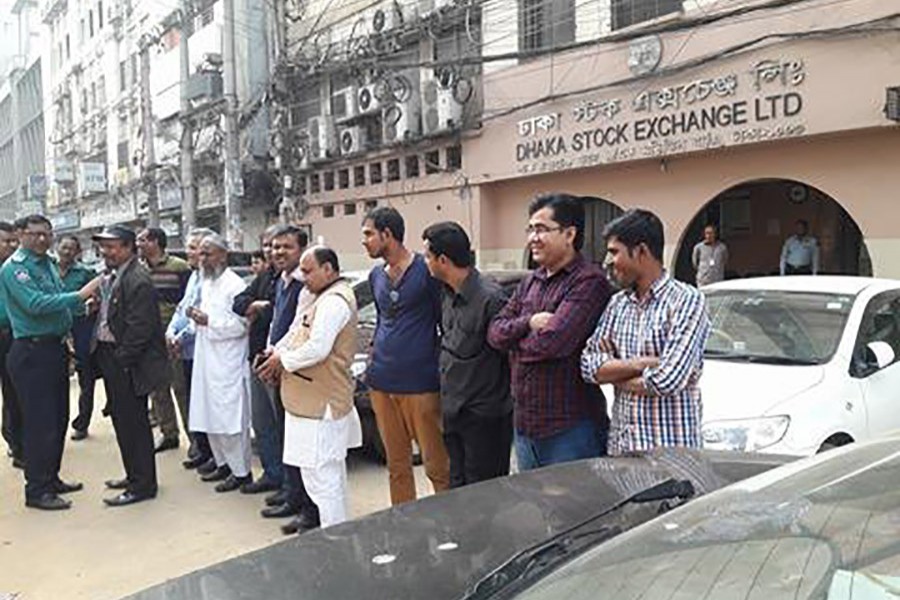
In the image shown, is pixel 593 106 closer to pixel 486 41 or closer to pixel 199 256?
pixel 486 41

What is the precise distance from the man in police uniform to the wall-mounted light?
833cm

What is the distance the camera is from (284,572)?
175 cm

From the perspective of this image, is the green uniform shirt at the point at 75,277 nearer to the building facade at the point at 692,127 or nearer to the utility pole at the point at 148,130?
the building facade at the point at 692,127

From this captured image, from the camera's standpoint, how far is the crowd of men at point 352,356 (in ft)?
9.82

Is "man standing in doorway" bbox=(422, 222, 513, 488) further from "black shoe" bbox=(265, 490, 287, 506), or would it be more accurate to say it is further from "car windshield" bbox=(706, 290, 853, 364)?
"car windshield" bbox=(706, 290, 853, 364)

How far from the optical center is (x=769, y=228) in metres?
13.5

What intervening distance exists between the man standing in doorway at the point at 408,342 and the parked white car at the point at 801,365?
4.39ft

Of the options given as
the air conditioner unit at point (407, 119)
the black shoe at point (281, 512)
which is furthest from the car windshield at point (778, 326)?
the air conditioner unit at point (407, 119)

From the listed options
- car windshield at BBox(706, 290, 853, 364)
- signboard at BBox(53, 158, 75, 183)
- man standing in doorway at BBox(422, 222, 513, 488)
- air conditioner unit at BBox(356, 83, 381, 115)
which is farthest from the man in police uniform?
signboard at BBox(53, 158, 75, 183)

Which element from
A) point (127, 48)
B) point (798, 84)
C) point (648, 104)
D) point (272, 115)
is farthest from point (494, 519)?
point (127, 48)

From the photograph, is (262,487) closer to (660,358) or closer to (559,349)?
(559,349)

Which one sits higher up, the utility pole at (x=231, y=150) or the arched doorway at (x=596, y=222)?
the utility pole at (x=231, y=150)

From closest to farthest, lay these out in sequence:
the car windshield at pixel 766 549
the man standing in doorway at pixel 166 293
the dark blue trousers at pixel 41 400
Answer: the car windshield at pixel 766 549, the dark blue trousers at pixel 41 400, the man standing in doorway at pixel 166 293

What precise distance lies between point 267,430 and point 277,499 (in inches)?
17.2
